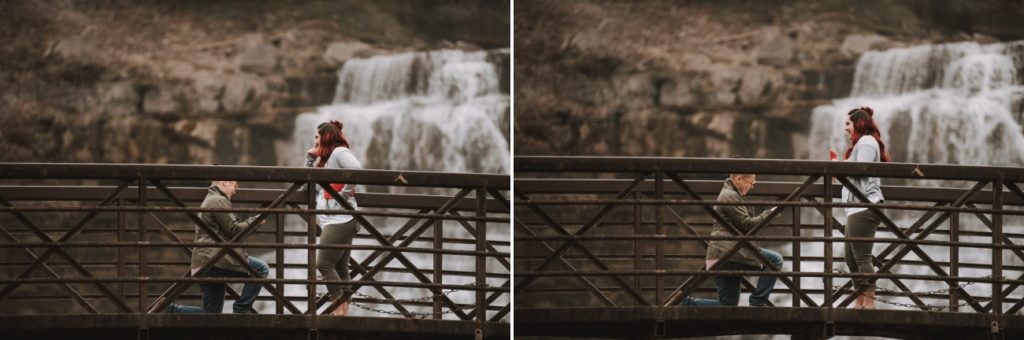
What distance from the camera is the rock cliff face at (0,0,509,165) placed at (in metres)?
23.3

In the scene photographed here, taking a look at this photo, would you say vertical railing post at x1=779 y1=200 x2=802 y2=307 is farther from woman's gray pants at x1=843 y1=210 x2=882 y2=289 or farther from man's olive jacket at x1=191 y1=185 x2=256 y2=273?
man's olive jacket at x1=191 y1=185 x2=256 y2=273

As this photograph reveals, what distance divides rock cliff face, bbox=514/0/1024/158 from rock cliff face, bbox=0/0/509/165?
5.23ft

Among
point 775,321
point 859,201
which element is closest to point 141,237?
point 775,321

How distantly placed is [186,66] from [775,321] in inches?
729

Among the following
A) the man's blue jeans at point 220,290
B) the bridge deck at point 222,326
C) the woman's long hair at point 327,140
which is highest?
the woman's long hair at point 327,140

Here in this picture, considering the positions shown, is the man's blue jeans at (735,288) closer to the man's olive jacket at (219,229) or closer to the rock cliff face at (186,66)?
the man's olive jacket at (219,229)

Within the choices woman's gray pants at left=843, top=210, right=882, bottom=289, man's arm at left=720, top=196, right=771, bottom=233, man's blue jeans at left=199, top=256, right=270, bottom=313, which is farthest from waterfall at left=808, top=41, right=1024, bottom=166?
man's blue jeans at left=199, top=256, right=270, bottom=313

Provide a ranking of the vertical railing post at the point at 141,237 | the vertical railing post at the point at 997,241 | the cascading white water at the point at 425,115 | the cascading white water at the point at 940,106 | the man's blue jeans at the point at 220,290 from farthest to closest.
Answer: the cascading white water at the point at 425,115 → the cascading white water at the point at 940,106 → the man's blue jeans at the point at 220,290 → the vertical railing post at the point at 997,241 → the vertical railing post at the point at 141,237

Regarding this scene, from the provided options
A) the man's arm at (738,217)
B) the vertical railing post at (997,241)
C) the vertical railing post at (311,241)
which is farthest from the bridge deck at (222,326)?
the vertical railing post at (997,241)

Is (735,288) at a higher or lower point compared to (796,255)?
lower

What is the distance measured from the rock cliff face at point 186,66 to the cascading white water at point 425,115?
0.28 metres

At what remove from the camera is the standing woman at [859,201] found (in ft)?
24.0

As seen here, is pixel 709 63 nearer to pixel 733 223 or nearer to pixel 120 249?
pixel 733 223

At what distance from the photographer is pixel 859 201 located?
7.28 meters
